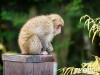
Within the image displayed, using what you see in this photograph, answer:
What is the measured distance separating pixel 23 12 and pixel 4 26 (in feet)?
3.75

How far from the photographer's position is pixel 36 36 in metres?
5.52

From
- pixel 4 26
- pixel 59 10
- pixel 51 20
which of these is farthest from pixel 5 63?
pixel 4 26

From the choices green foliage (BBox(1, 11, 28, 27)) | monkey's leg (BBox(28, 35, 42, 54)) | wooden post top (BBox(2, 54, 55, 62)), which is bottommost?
wooden post top (BBox(2, 54, 55, 62))

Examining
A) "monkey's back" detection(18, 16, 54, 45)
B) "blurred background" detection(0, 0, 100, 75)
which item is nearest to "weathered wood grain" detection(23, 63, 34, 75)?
"monkey's back" detection(18, 16, 54, 45)

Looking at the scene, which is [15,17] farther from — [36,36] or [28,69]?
[28,69]

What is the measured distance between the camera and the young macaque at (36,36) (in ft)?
18.0

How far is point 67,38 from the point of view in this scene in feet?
36.3

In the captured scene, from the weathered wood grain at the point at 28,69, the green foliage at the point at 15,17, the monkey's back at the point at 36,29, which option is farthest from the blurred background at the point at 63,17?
the weathered wood grain at the point at 28,69

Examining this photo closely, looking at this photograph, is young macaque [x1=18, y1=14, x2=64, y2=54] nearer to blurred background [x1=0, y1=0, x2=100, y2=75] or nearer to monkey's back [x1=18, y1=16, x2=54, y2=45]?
monkey's back [x1=18, y1=16, x2=54, y2=45]

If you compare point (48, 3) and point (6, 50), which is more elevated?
point (48, 3)

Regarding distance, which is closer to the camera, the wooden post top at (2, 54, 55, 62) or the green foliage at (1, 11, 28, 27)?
the wooden post top at (2, 54, 55, 62)

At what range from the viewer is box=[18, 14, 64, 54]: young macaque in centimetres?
549

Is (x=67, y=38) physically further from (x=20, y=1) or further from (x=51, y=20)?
(x=51, y=20)

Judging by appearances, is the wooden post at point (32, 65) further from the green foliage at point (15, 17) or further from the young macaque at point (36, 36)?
the green foliage at point (15, 17)
